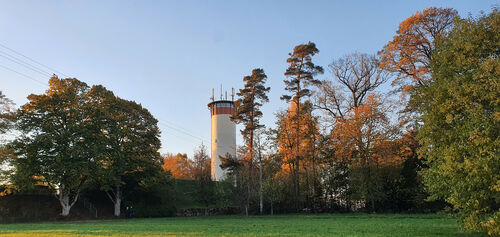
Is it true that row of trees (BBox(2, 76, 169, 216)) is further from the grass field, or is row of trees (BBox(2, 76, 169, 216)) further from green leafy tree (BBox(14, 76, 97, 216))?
the grass field

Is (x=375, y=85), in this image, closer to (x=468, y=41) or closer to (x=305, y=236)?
(x=468, y=41)

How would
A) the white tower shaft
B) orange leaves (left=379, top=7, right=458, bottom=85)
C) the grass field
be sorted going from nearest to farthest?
1. the grass field
2. orange leaves (left=379, top=7, right=458, bottom=85)
3. the white tower shaft

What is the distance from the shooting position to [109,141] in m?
33.7

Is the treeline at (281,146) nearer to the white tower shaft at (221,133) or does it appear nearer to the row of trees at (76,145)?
the row of trees at (76,145)

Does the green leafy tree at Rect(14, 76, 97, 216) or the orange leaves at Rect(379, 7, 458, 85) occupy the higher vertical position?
the orange leaves at Rect(379, 7, 458, 85)

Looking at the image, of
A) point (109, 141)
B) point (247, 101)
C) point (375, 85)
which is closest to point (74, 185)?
point (109, 141)

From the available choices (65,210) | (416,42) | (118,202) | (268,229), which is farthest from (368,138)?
(65,210)

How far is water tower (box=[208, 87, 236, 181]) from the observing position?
2248 inches

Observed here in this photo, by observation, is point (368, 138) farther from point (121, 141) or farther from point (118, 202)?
point (118, 202)

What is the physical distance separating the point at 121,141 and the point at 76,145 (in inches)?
217

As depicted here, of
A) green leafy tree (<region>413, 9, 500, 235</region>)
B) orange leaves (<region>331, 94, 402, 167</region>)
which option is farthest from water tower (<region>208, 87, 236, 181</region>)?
green leafy tree (<region>413, 9, 500, 235</region>)

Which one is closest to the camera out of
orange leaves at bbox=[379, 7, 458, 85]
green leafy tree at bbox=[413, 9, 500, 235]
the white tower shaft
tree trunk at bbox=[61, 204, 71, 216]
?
green leafy tree at bbox=[413, 9, 500, 235]

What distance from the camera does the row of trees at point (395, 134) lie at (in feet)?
36.9

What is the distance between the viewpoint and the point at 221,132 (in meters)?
58.4
